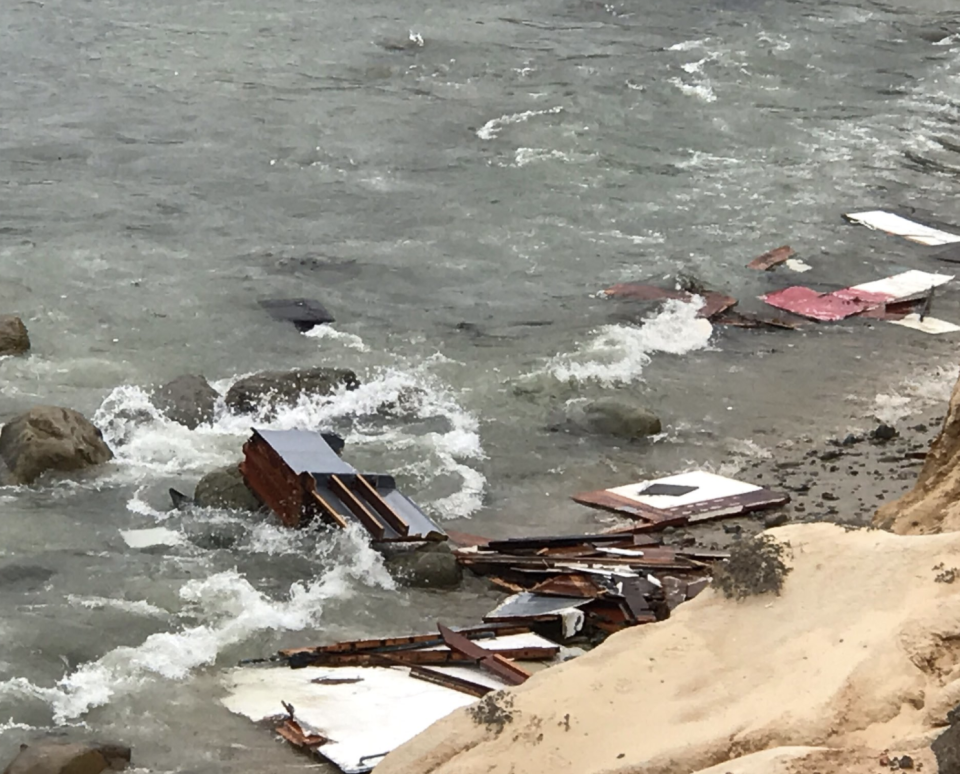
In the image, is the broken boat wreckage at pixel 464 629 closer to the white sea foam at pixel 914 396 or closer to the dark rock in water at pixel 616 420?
the dark rock in water at pixel 616 420

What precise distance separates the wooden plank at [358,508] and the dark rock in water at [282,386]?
298 cm

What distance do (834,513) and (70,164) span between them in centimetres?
1667

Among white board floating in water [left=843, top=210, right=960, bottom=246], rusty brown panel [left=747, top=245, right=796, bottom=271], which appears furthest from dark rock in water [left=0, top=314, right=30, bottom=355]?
white board floating in water [left=843, top=210, right=960, bottom=246]

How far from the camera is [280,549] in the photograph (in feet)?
42.1

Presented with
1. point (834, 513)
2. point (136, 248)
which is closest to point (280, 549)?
point (834, 513)

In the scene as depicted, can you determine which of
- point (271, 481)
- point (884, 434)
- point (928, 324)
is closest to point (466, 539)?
point (271, 481)

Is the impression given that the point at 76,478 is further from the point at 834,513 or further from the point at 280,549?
the point at 834,513

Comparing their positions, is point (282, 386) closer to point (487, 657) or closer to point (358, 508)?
point (358, 508)

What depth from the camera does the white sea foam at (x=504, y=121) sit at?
27531 mm

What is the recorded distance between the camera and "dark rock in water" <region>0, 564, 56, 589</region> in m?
12.1

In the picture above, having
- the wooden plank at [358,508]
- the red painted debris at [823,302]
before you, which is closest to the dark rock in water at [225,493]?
the wooden plank at [358,508]

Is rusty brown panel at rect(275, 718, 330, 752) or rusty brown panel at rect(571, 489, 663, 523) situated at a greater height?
rusty brown panel at rect(275, 718, 330, 752)

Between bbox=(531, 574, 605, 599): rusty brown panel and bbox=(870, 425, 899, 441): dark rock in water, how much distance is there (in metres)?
5.11

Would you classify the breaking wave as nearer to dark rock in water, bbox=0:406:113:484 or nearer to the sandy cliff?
dark rock in water, bbox=0:406:113:484
